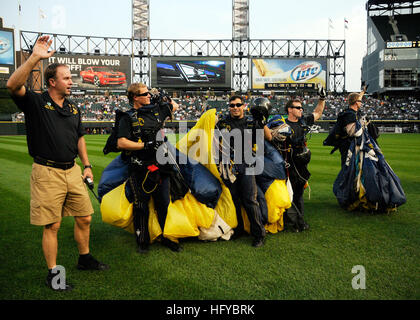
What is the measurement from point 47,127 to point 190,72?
48.3 meters

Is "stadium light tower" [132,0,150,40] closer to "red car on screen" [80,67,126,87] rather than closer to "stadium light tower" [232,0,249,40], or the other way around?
"red car on screen" [80,67,126,87]

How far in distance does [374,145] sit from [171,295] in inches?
172

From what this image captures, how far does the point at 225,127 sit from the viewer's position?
176 inches

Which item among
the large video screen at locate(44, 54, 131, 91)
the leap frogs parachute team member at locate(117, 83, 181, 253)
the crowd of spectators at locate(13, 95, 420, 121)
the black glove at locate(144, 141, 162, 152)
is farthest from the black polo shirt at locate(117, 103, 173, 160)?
the large video screen at locate(44, 54, 131, 91)

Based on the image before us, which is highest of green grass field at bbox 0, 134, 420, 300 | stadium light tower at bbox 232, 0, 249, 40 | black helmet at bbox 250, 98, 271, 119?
stadium light tower at bbox 232, 0, 249, 40

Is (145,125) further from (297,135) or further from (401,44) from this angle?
(401,44)

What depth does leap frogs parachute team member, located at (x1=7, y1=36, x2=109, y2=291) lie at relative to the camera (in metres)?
Answer: 3.13

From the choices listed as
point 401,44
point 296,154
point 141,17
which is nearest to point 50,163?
point 296,154

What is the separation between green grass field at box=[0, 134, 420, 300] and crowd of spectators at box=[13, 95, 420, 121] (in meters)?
41.7

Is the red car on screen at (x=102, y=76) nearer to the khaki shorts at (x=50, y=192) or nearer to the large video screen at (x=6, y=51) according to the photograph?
the large video screen at (x=6, y=51)

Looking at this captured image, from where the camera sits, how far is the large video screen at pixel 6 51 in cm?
4212

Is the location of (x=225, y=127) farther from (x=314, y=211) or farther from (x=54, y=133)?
(x=314, y=211)

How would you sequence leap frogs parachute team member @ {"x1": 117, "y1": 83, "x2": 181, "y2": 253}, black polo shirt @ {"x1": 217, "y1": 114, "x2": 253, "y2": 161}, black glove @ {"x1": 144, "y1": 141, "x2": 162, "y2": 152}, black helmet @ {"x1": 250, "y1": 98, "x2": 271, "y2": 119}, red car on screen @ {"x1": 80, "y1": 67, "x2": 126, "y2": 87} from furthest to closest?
1. red car on screen @ {"x1": 80, "y1": 67, "x2": 126, "y2": 87}
2. black polo shirt @ {"x1": 217, "y1": 114, "x2": 253, "y2": 161}
3. black helmet @ {"x1": 250, "y1": 98, "x2": 271, "y2": 119}
4. leap frogs parachute team member @ {"x1": 117, "y1": 83, "x2": 181, "y2": 253}
5. black glove @ {"x1": 144, "y1": 141, "x2": 162, "y2": 152}
